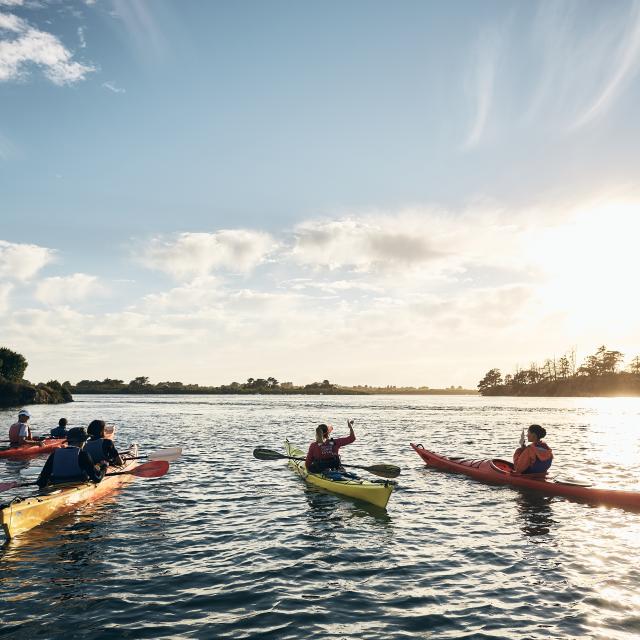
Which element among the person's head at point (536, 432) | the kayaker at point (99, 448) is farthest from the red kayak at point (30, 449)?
the person's head at point (536, 432)

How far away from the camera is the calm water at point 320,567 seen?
310 inches

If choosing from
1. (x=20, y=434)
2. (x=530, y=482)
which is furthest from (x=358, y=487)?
(x=20, y=434)

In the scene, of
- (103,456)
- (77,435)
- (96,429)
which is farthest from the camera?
(103,456)

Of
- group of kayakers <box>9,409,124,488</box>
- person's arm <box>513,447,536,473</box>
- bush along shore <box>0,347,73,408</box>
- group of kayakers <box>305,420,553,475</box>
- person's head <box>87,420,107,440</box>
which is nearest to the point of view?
group of kayakers <box>9,409,124,488</box>

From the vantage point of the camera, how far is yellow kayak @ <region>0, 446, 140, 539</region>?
1173 cm

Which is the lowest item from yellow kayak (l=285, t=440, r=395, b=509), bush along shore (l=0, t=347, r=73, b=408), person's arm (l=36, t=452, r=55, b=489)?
yellow kayak (l=285, t=440, r=395, b=509)

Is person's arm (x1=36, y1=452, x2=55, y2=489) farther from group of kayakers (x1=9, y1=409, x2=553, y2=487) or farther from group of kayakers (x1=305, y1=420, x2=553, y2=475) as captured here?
group of kayakers (x1=305, y1=420, x2=553, y2=475)

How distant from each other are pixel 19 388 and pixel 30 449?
6406cm

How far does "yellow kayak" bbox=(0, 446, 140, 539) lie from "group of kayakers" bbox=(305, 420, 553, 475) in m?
6.98

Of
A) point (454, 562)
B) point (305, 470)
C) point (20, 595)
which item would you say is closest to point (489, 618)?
point (454, 562)

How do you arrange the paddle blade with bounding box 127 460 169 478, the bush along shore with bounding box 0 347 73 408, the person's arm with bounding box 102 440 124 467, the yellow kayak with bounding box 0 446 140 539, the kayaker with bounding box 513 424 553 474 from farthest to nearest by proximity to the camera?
the bush along shore with bounding box 0 347 73 408, the kayaker with bounding box 513 424 553 474, the paddle blade with bounding box 127 460 169 478, the person's arm with bounding box 102 440 124 467, the yellow kayak with bounding box 0 446 140 539

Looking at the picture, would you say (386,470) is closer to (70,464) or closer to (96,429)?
(96,429)

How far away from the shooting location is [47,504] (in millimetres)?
13164

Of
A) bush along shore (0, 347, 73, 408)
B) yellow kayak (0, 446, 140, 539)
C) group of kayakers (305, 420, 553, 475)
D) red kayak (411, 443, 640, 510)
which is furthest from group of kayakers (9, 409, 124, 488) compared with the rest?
bush along shore (0, 347, 73, 408)
